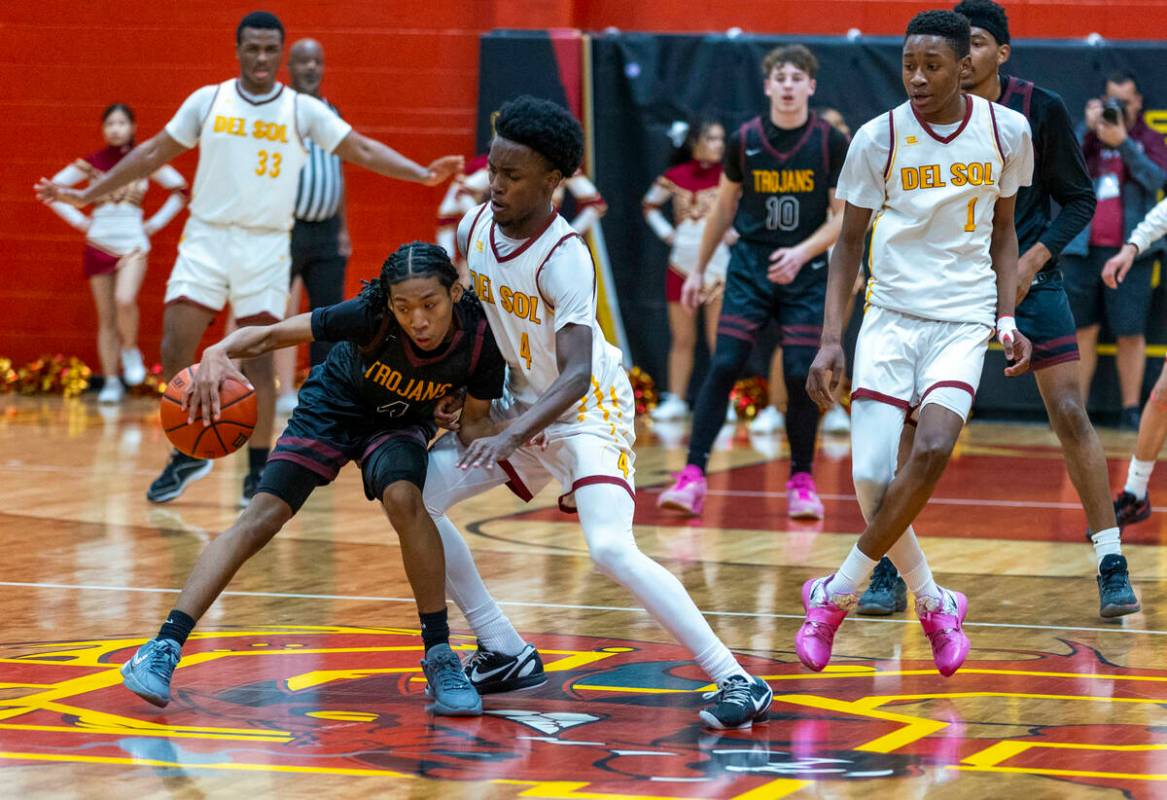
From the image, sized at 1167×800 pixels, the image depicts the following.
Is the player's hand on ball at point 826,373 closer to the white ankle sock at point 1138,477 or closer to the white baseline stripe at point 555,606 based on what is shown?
the white baseline stripe at point 555,606

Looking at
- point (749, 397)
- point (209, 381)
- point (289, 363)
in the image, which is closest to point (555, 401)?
point (209, 381)

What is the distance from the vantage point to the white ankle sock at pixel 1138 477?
7.15m

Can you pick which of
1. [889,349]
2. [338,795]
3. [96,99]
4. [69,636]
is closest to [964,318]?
[889,349]

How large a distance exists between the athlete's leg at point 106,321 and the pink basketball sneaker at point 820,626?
876 centimetres

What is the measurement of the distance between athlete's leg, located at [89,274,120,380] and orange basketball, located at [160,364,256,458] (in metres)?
7.90

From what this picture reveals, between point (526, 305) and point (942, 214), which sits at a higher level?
point (942, 214)

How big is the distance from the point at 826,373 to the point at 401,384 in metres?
1.17

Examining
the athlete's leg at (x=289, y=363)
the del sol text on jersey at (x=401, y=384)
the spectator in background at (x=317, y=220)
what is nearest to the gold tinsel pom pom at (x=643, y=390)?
the athlete's leg at (x=289, y=363)

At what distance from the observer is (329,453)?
468 cm

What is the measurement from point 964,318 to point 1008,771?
1.44m

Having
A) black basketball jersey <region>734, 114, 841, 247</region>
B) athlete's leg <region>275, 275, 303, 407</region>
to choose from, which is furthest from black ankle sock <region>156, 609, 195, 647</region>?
athlete's leg <region>275, 275, 303, 407</region>

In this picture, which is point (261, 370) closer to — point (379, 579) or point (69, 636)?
point (379, 579)

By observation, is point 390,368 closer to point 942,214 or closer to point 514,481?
point 514,481

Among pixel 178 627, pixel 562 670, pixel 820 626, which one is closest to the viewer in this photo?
pixel 178 627
